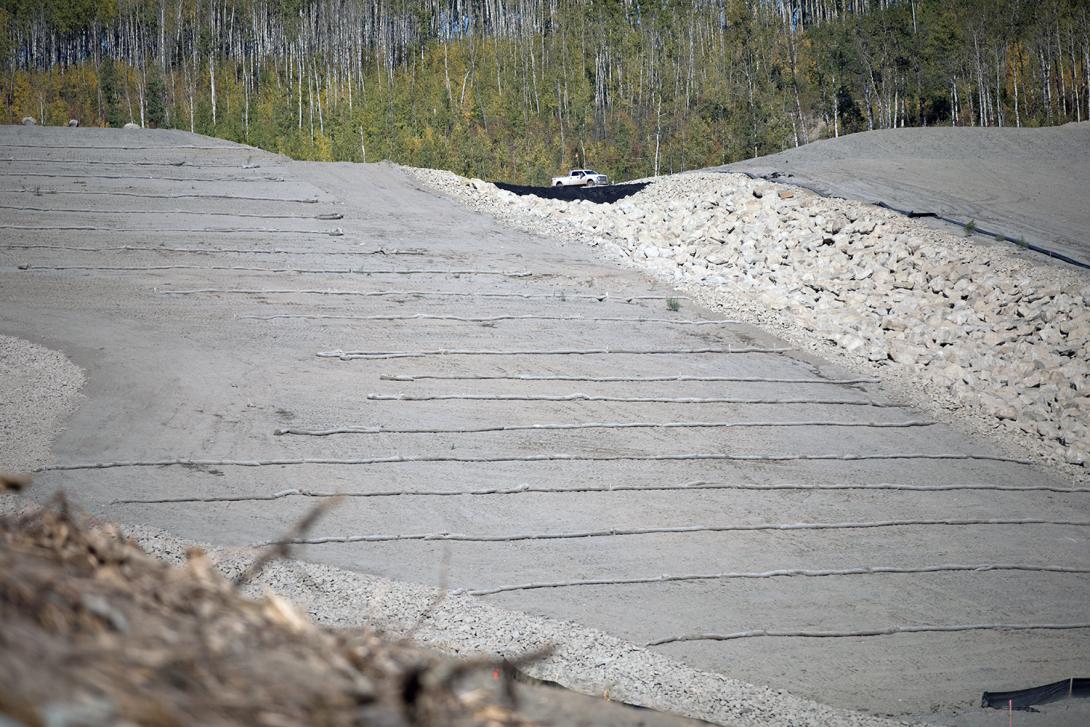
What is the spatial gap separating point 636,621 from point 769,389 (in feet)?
15.8

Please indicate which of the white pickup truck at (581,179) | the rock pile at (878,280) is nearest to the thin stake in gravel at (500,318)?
the rock pile at (878,280)

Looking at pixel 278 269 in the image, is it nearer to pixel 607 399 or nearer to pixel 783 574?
pixel 607 399

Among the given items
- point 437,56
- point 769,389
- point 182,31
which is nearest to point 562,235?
point 769,389

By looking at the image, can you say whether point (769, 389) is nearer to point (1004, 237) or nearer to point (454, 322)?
point (454, 322)

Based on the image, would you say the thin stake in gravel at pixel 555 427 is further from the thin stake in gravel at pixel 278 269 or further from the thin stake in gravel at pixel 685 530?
the thin stake in gravel at pixel 278 269

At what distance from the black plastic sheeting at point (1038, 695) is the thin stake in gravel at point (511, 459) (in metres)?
3.30

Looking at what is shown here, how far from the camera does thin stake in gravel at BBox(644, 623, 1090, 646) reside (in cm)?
684

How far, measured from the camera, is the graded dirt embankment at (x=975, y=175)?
16.8m

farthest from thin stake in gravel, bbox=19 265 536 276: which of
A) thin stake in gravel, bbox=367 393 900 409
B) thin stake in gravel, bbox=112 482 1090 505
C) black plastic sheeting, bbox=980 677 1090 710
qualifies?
black plastic sheeting, bbox=980 677 1090 710

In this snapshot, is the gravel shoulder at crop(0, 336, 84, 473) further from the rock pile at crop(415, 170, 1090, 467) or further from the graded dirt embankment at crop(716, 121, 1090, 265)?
the graded dirt embankment at crop(716, 121, 1090, 265)

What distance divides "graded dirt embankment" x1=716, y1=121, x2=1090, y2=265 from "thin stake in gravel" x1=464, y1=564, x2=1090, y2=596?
26.2ft

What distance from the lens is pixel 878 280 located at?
47.6 ft

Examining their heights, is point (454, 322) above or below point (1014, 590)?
above

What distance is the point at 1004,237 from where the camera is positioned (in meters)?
A: 15.5
